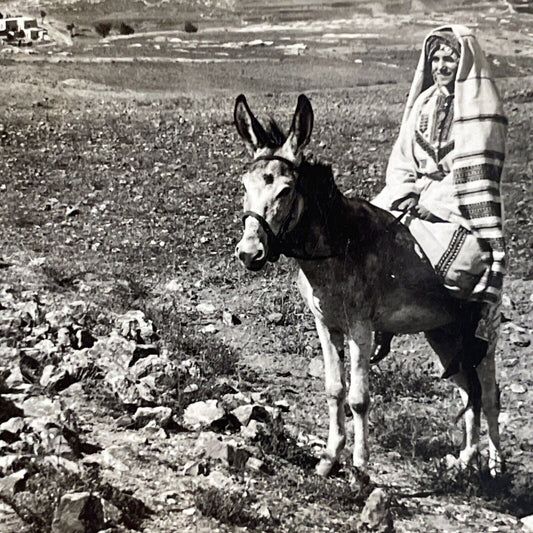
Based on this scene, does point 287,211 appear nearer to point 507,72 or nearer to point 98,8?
point 507,72

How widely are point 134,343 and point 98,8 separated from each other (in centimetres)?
146

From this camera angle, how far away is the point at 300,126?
105 inches

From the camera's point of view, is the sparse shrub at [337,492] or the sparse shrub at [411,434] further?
the sparse shrub at [411,434]

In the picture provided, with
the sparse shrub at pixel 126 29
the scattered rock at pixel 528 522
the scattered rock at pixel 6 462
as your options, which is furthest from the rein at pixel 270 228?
the scattered rock at pixel 528 522

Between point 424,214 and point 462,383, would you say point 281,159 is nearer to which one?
point 424,214

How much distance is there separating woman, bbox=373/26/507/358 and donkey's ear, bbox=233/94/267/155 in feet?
2.20

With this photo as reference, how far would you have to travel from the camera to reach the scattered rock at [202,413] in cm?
306

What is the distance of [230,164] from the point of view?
3225mm

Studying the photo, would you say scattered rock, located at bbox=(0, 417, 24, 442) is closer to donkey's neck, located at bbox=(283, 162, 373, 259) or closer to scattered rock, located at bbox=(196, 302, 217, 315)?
scattered rock, located at bbox=(196, 302, 217, 315)

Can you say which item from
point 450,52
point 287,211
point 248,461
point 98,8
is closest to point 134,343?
point 248,461

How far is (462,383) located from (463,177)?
82cm

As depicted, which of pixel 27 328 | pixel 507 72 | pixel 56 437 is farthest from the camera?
pixel 27 328

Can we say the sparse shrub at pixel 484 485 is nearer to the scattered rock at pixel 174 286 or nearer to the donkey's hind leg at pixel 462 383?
the donkey's hind leg at pixel 462 383

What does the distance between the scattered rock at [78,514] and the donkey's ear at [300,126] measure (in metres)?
1.36
